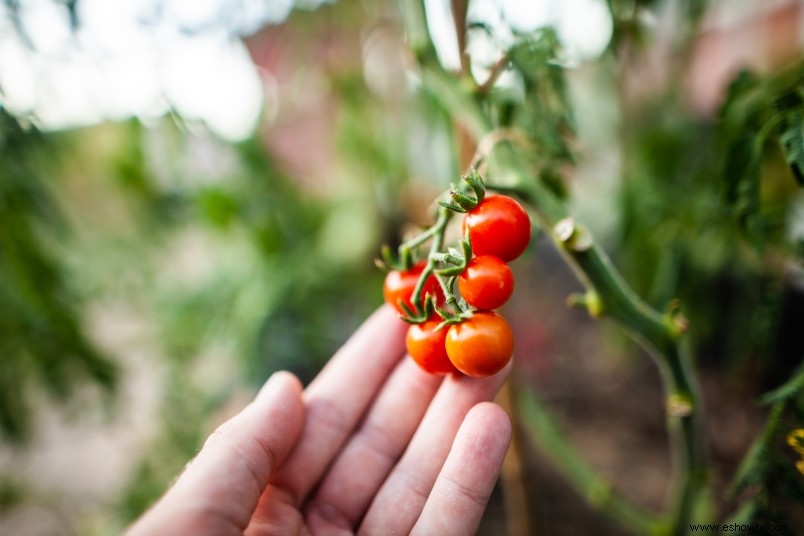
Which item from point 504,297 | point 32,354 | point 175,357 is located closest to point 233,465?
point 504,297

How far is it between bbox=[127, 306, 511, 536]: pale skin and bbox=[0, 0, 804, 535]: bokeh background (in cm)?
35

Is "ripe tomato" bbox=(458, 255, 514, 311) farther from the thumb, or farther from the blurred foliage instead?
the blurred foliage

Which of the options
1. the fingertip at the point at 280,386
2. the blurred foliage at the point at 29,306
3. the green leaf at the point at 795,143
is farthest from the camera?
the blurred foliage at the point at 29,306

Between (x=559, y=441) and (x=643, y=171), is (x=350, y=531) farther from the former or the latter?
(x=643, y=171)

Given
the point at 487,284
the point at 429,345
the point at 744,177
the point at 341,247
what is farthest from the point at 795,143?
the point at 341,247

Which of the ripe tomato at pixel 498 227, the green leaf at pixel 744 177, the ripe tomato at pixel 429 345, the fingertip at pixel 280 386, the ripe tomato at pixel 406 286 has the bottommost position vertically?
the fingertip at pixel 280 386

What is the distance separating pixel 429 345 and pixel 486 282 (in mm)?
130

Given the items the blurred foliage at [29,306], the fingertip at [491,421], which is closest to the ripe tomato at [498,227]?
the fingertip at [491,421]

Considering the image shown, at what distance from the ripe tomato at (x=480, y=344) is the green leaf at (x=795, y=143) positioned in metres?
0.38

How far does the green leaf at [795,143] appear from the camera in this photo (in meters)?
0.59

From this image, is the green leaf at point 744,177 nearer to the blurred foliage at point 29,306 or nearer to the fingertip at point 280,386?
the fingertip at point 280,386

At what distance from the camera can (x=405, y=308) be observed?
664 mm

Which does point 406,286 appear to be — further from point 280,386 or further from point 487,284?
point 280,386

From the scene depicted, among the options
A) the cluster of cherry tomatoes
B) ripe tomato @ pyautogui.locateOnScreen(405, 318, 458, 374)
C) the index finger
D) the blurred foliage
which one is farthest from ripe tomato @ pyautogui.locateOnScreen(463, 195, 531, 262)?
the blurred foliage
